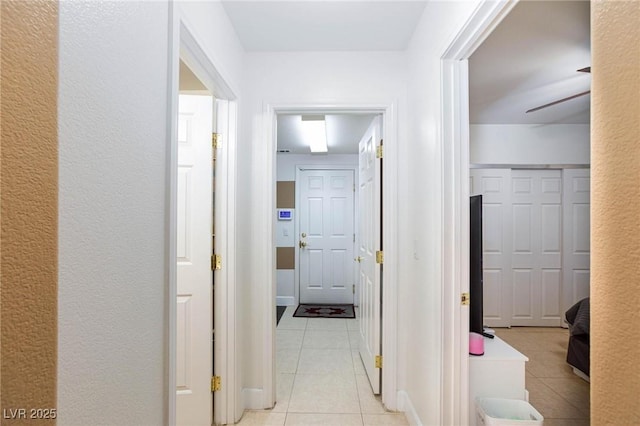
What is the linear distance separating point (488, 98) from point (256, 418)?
335cm

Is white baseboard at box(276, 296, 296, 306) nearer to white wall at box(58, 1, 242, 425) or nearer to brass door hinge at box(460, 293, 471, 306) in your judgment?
brass door hinge at box(460, 293, 471, 306)

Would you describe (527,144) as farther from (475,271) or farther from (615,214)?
(615,214)

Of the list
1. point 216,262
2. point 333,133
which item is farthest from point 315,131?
point 216,262

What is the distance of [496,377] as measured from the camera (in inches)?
65.1

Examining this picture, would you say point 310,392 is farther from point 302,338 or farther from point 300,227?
point 300,227

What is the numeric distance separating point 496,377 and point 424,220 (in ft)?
2.77

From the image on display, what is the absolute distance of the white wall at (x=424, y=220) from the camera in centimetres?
161

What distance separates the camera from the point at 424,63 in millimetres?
1859

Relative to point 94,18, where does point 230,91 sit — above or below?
above

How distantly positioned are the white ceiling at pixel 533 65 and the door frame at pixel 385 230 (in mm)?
855

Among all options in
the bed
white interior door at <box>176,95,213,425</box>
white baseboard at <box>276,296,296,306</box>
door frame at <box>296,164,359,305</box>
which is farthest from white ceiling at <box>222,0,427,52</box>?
white baseboard at <box>276,296,296,306</box>

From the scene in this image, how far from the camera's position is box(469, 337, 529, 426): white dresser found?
1651 millimetres

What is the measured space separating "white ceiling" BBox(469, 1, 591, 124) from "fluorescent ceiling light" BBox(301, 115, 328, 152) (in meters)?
1.39

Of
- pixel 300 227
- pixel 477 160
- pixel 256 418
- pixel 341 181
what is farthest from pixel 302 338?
pixel 477 160
